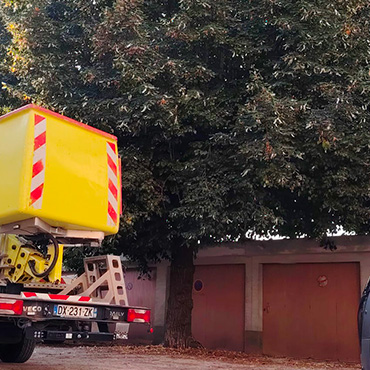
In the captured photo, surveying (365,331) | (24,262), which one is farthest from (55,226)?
(365,331)

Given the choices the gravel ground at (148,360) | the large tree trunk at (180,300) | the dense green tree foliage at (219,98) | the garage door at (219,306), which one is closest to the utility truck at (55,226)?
the gravel ground at (148,360)

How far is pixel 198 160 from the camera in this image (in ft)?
35.8

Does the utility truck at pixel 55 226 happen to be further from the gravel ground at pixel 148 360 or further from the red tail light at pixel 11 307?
the gravel ground at pixel 148 360

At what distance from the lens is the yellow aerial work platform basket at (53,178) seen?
6691mm

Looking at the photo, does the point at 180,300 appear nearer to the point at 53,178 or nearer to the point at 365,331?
the point at 53,178

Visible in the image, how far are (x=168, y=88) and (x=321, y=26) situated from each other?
2912 millimetres

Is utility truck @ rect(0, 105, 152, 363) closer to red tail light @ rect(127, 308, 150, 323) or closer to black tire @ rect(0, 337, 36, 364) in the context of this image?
red tail light @ rect(127, 308, 150, 323)

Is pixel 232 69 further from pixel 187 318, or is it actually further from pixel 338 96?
pixel 187 318

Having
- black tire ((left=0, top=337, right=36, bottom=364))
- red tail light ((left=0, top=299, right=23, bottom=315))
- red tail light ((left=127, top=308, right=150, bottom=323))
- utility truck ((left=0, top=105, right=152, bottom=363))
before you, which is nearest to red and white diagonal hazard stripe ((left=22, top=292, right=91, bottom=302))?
utility truck ((left=0, top=105, right=152, bottom=363))

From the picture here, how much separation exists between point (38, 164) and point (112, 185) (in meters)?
1.28

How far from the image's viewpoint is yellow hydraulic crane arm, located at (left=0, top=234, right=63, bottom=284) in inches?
293

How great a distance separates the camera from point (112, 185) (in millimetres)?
7762

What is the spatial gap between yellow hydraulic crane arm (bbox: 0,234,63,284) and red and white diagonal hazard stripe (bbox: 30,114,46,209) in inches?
36.6

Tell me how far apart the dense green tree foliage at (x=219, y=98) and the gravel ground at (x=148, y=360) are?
236 cm
